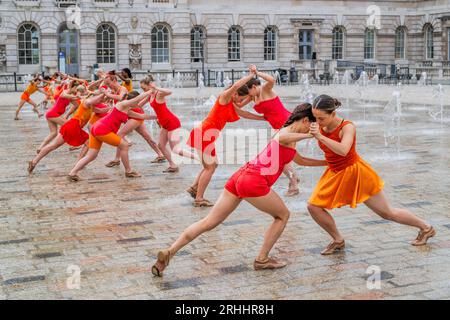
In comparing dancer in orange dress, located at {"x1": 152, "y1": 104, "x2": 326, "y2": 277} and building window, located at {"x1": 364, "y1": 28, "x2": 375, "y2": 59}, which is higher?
building window, located at {"x1": 364, "y1": 28, "x2": 375, "y2": 59}

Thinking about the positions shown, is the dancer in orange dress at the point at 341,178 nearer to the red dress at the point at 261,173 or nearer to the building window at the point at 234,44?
the red dress at the point at 261,173

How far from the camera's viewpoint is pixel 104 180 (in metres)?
11.0

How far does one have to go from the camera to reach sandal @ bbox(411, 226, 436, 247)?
272 inches

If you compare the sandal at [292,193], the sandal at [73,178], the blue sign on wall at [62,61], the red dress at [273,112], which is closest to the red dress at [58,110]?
the sandal at [73,178]

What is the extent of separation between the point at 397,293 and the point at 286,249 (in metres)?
1.57

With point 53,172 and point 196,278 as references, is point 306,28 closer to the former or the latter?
point 53,172

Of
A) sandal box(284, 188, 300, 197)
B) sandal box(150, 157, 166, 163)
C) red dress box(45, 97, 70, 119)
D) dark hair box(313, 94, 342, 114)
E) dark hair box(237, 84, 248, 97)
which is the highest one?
dark hair box(237, 84, 248, 97)

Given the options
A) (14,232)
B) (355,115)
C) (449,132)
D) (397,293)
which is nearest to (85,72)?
(355,115)

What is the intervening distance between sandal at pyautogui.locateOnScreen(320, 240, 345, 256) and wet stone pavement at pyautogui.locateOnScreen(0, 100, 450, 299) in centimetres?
7

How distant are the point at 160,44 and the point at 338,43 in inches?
479

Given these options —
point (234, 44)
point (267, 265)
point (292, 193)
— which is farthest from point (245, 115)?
point (234, 44)

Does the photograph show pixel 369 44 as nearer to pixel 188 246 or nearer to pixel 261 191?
pixel 188 246

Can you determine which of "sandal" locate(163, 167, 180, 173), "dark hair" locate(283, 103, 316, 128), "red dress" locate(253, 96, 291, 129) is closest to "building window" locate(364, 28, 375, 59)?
"sandal" locate(163, 167, 180, 173)

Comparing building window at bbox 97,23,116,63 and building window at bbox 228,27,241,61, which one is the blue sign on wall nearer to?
building window at bbox 97,23,116,63
